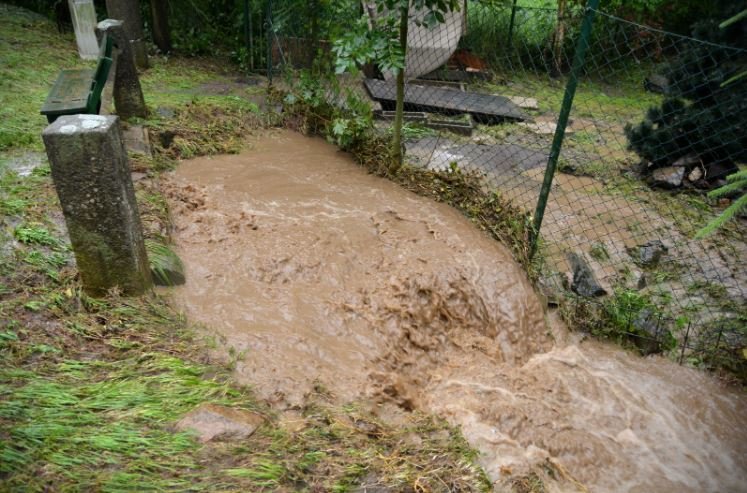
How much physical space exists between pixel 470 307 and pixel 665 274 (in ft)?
6.57

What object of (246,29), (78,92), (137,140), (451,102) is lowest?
(451,102)

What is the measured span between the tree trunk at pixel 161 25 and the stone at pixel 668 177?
24.5 ft

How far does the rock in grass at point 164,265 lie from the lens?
3.55 meters

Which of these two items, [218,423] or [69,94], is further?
[69,94]

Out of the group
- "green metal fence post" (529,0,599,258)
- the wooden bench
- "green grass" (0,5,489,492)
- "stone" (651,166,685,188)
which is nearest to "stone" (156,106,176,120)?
the wooden bench

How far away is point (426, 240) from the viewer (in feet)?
15.0

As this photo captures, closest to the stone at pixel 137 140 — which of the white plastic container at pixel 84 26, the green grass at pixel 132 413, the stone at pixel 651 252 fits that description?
the green grass at pixel 132 413

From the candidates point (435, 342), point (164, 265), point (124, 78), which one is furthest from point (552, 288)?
point (124, 78)

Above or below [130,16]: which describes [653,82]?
below

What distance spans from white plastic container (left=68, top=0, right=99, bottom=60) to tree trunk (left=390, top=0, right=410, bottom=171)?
17.1 feet

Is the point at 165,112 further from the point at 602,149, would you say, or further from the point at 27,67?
the point at 602,149

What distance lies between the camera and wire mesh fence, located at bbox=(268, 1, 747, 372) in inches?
173

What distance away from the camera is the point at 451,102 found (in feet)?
27.1

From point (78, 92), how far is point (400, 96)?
2.63 m
